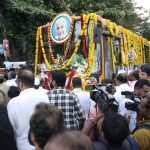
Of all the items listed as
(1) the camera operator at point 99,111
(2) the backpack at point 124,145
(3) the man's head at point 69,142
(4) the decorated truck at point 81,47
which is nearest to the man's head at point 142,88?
(1) the camera operator at point 99,111

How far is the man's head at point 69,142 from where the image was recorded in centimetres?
209

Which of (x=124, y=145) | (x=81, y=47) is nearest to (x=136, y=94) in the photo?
(x=124, y=145)

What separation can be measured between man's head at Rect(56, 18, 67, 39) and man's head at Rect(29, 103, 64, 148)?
8214 mm

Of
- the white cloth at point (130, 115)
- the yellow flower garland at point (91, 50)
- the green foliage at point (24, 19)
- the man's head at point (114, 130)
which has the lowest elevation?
the white cloth at point (130, 115)

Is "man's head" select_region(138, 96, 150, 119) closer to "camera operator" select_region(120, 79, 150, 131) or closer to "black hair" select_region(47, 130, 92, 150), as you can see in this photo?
"camera operator" select_region(120, 79, 150, 131)

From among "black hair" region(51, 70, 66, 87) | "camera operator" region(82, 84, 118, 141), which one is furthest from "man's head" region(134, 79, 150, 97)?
"camera operator" region(82, 84, 118, 141)

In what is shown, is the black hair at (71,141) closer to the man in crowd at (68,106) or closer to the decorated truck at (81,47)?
the man in crowd at (68,106)

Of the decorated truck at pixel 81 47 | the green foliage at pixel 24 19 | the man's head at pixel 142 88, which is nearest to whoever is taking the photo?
the man's head at pixel 142 88

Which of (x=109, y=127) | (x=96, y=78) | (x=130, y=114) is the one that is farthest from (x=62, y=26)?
(x=109, y=127)

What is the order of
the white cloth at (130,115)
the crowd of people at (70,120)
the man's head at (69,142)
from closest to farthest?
1. the man's head at (69,142)
2. the crowd of people at (70,120)
3. the white cloth at (130,115)

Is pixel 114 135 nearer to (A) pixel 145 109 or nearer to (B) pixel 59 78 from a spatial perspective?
(A) pixel 145 109

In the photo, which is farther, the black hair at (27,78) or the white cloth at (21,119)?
the black hair at (27,78)

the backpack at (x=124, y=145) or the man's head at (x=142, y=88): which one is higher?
the man's head at (x=142, y=88)

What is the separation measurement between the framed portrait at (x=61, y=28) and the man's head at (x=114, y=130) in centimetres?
809
